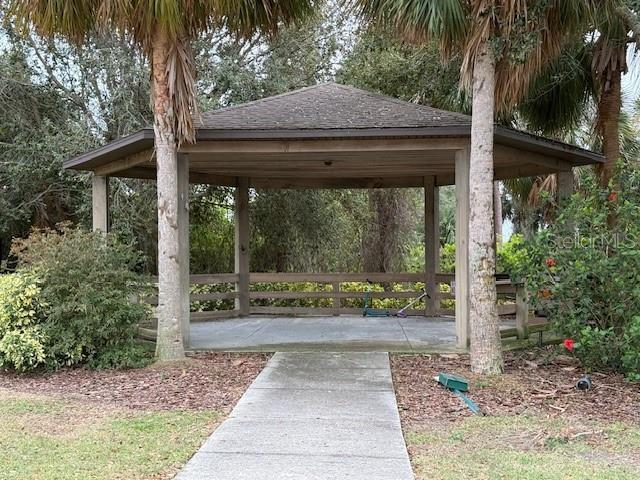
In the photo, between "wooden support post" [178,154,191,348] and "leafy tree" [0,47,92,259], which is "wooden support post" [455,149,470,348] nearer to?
"wooden support post" [178,154,191,348]

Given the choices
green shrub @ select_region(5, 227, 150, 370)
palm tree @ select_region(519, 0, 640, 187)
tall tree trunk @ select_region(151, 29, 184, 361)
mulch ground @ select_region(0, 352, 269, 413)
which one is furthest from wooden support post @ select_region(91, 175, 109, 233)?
palm tree @ select_region(519, 0, 640, 187)

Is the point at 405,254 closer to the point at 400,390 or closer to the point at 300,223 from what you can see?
the point at 300,223

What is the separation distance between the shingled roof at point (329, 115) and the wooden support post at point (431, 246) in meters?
2.82

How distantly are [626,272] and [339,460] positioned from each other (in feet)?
13.6

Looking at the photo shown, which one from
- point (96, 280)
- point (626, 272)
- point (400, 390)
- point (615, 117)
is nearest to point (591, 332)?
point (626, 272)

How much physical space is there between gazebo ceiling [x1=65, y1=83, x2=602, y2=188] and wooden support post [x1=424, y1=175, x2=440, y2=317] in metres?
0.92

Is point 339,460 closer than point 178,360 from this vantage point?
Yes

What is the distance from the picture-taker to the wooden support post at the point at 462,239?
741 centimetres

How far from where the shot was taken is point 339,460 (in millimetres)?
3951

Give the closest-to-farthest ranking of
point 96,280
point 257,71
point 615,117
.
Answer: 1. point 96,280
2. point 615,117
3. point 257,71

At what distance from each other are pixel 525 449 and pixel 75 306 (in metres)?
5.17

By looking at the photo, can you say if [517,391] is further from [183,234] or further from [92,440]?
[183,234]

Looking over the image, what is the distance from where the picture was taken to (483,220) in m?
6.34

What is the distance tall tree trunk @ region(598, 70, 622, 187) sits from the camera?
28.8 ft
